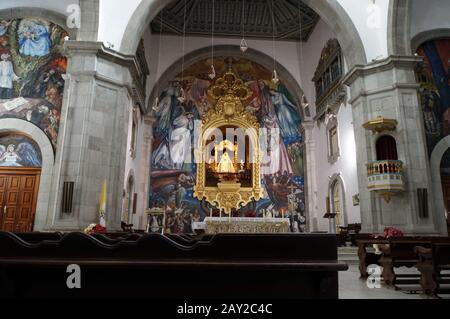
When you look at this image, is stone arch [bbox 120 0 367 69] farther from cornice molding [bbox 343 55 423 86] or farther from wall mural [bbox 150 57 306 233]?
wall mural [bbox 150 57 306 233]

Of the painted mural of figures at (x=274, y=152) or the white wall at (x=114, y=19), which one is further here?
the painted mural of figures at (x=274, y=152)

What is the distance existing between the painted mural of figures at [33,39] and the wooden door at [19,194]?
3.94 metres

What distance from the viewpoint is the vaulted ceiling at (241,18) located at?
1514 cm

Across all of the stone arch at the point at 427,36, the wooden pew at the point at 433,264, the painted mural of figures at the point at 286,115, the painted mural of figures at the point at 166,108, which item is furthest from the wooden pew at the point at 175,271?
the painted mural of figures at the point at 286,115

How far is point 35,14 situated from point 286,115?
38.3 ft

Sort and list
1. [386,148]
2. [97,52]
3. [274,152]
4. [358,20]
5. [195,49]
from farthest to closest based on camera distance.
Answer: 1. [195,49]
2. [274,152]
3. [358,20]
4. [386,148]
5. [97,52]

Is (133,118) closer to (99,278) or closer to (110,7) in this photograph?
(110,7)

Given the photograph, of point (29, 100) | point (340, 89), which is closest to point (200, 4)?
point (340, 89)

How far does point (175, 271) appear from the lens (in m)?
2.88

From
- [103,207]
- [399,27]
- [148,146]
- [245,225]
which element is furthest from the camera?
[148,146]

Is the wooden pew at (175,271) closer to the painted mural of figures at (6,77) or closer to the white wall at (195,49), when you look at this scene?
the painted mural of figures at (6,77)

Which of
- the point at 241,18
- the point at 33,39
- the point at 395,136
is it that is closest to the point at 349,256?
the point at 395,136

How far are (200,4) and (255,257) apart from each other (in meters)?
14.8

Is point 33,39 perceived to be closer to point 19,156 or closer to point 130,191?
point 19,156
